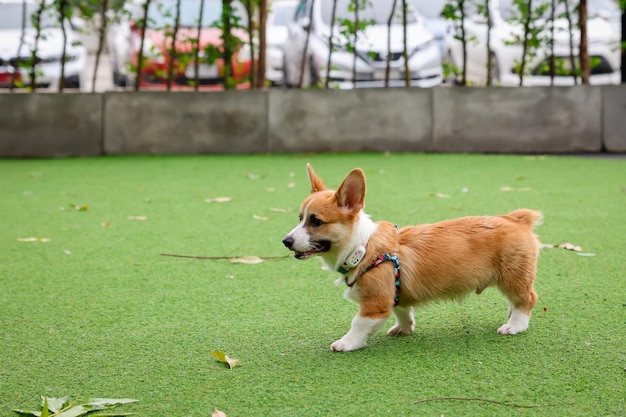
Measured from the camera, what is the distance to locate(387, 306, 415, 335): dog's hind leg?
2916 millimetres

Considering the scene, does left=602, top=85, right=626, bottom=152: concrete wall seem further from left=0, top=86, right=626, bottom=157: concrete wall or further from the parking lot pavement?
the parking lot pavement

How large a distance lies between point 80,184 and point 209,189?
4.05ft

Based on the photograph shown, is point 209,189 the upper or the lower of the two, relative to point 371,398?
upper

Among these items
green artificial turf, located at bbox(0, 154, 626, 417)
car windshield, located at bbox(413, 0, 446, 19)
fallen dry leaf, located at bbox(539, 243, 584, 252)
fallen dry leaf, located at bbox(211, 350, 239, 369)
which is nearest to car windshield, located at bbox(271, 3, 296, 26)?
car windshield, located at bbox(413, 0, 446, 19)

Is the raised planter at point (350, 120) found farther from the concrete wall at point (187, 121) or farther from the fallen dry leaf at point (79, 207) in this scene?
the fallen dry leaf at point (79, 207)

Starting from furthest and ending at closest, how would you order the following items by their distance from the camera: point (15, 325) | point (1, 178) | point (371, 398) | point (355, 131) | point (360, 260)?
point (355, 131) < point (1, 178) < point (15, 325) < point (360, 260) < point (371, 398)

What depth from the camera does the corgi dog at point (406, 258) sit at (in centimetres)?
284

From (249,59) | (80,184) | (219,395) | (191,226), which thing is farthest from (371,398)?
(249,59)

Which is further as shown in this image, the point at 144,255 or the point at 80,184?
the point at 80,184

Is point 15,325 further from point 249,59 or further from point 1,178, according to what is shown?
point 249,59

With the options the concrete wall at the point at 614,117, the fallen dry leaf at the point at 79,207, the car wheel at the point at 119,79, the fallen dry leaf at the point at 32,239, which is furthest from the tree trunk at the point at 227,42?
the car wheel at the point at 119,79

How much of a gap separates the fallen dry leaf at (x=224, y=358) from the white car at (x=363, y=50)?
6972mm

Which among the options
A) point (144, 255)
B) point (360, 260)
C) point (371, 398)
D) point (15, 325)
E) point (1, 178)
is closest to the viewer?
point (371, 398)

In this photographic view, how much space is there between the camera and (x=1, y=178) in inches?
285
